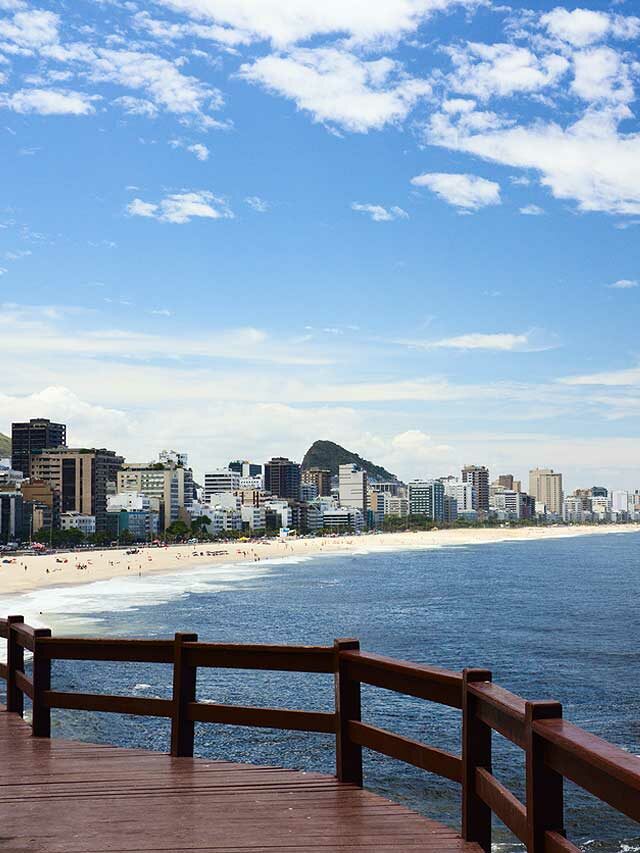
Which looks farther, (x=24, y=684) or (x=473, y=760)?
(x=24, y=684)

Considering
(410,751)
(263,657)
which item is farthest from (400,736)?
(263,657)

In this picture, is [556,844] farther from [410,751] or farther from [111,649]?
[111,649]

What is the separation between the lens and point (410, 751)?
5891 millimetres

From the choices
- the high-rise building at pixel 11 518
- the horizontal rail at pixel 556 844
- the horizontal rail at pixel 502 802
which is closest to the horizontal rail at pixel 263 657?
the horizontal rail at pixel 502 802

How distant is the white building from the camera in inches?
7559

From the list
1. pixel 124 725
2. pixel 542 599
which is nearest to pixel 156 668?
pixel 124 725

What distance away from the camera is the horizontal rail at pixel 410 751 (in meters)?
5.60

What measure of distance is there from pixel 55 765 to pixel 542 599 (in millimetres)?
65022

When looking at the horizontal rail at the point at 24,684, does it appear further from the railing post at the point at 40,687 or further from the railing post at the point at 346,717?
the railing post at the point at 346,717

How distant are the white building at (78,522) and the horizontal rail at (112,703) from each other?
7370 inches

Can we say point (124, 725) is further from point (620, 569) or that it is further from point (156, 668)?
point (620, 569)

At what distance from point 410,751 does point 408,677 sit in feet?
1.44

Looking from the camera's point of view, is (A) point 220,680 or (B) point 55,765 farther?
(A) point 220,680

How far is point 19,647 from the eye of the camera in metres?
9.58
